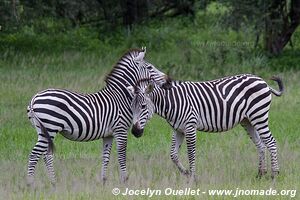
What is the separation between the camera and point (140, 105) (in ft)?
31.2

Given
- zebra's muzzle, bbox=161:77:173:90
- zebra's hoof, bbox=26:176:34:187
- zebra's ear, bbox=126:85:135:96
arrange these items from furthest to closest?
zebra's muzzle, bbox=161:77:173:90 → zebra's ear, bbox=126:85:135:96 → zebra's hoof, bbox=26:176:34:187

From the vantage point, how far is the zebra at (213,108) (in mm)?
9859

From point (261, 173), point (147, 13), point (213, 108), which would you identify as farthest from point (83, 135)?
point (147, 13)

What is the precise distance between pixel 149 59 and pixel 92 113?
12.3 metres

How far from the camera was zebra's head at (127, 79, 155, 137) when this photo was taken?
944 centimetres

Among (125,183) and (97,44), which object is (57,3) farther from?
(125,183)

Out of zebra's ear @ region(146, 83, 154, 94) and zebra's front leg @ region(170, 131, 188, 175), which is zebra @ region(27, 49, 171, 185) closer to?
zebra's ear @ region(146, 83, 154, 94)

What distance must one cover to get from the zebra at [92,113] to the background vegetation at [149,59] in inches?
15.6

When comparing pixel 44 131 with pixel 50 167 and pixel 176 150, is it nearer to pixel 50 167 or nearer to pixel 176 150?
pixel 50 167

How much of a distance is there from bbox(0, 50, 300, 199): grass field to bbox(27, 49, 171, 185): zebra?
395mm

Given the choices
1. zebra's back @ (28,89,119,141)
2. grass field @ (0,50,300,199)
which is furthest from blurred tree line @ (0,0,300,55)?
zebra's back @ (28,89,119,141)

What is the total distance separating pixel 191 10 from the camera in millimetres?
28672

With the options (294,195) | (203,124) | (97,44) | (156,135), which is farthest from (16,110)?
(97,44)

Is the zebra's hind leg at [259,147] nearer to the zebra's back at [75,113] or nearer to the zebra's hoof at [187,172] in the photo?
the zebra's hoof at [187,172]
